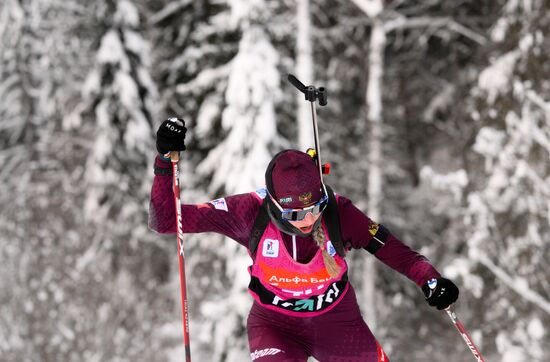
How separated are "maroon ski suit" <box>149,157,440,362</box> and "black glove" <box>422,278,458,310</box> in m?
0.04

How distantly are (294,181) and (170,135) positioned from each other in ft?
2.53

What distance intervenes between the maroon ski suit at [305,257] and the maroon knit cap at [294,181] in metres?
0.28

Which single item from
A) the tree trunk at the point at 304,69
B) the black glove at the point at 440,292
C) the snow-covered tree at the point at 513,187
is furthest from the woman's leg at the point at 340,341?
the tree trunk at the point at 304,69

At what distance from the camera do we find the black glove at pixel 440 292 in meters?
4.28

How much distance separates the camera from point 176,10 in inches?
791

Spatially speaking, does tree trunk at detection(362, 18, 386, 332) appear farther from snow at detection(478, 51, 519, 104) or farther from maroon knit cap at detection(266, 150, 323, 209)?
maroon knit cap at detection(266, 150, 323, 209)

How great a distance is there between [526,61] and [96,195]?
11.4 metres

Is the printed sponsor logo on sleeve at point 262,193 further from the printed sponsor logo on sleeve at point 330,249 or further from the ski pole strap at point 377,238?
the ski pole strap at point 377,238

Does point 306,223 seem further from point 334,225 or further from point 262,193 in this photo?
point 262,193

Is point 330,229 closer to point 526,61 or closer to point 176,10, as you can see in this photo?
point 526,61

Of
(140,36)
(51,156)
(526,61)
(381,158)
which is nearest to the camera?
(526,61)

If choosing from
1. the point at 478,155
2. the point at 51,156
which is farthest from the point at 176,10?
the point at 478,155

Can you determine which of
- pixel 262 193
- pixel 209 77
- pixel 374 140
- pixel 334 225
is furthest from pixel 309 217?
pixel 374 140

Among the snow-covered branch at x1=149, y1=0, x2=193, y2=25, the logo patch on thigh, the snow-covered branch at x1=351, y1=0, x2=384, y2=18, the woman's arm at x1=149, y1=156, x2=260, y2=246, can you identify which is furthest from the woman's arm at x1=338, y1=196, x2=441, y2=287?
the snow-covered branch at x1=149, y1=0, x2=193, y2=25
